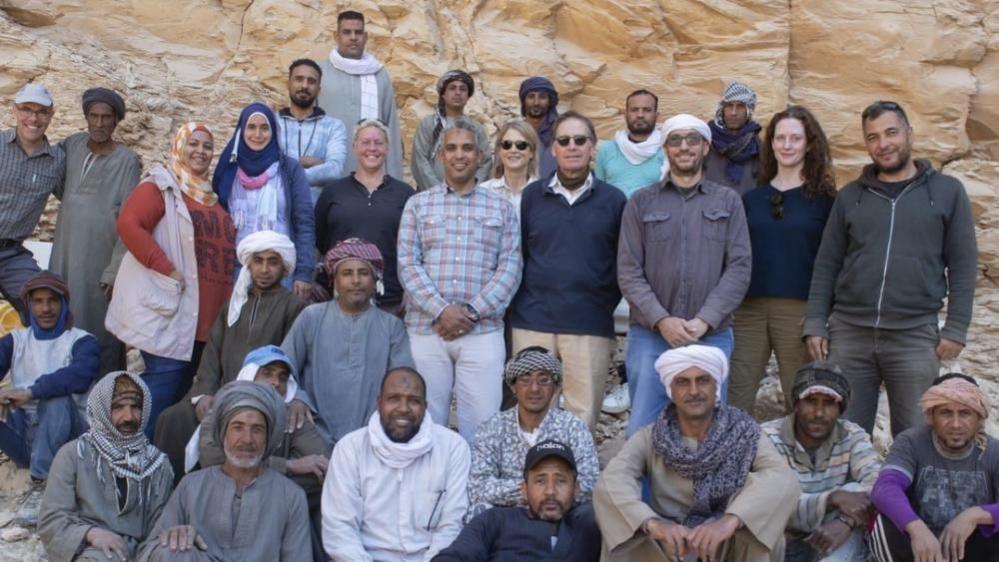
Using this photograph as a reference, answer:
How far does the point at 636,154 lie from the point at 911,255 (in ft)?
5.97

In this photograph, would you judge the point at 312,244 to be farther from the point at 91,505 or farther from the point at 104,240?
the point at 91,505

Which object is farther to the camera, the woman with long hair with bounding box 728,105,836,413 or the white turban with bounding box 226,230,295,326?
the white turban with bounding box 226,230,295,326

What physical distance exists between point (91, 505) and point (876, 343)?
376 centimetres

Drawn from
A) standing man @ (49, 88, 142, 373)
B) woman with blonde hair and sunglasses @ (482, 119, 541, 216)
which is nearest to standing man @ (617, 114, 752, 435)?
woman with blonde hair and sunglasses @ (482, 119, 541, 216)

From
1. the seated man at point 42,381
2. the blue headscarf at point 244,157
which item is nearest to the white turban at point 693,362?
the blue headscarf at point 244,157

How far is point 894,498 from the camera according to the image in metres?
4.97

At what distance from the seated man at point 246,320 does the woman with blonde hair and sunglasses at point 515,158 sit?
120 centimetres

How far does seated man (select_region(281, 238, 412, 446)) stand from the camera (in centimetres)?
593

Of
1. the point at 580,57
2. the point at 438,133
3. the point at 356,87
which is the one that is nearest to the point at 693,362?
the point at 438,133

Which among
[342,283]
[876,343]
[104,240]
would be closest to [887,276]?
[876,343]

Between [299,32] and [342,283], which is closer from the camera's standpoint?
[342,283]

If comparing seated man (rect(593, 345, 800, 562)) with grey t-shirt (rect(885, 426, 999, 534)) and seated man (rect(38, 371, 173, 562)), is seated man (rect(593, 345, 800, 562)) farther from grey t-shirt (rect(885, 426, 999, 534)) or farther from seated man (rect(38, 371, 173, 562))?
seated man (rect(38, 371, 173, 562))

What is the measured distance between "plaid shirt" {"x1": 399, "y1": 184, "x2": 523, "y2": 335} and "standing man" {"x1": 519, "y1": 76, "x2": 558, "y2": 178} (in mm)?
1021

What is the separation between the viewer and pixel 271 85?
10039mm
